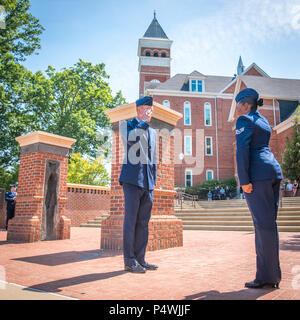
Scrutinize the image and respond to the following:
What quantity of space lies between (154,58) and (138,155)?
44.3 metres

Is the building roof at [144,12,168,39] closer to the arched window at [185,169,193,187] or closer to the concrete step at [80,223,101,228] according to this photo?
the arched window at [185,169,193,187]

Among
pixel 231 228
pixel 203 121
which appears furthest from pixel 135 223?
pixel 203 121

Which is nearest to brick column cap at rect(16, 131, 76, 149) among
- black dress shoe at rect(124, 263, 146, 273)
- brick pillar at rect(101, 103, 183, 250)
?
brick pillar at rect(101, 103, 183, 250)

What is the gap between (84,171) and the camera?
22781 mm

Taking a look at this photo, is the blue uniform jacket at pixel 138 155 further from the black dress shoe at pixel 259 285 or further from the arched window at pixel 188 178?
the arched window at pixel 188 178

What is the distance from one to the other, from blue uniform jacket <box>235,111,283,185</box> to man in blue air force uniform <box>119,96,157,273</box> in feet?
4.13

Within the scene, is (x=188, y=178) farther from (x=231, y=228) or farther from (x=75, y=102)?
(x=231, y=228)

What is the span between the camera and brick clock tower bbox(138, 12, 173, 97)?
1775 inches

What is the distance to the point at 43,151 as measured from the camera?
25.4ft

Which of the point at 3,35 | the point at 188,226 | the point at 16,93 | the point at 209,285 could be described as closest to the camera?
the point at 209,285
